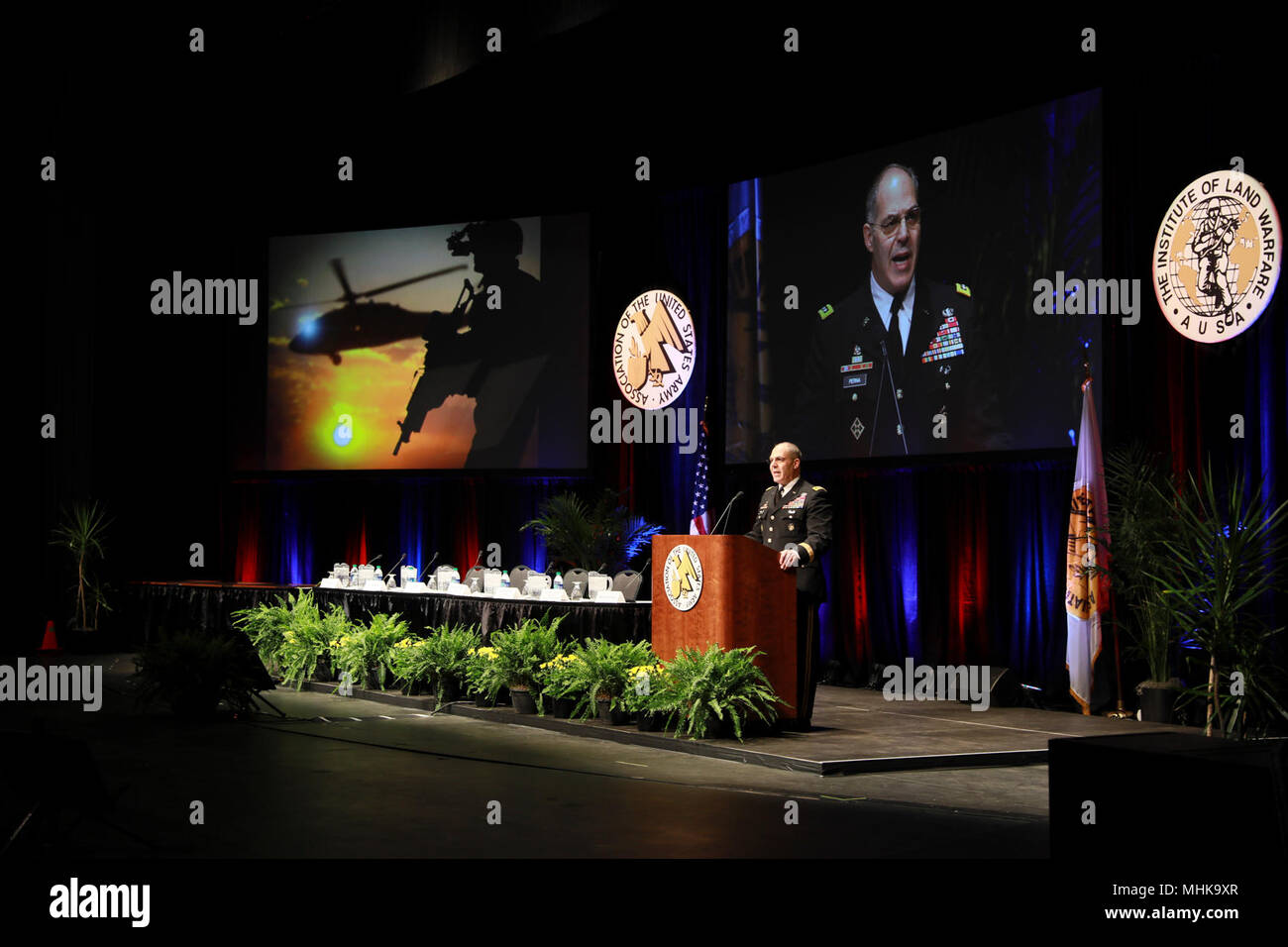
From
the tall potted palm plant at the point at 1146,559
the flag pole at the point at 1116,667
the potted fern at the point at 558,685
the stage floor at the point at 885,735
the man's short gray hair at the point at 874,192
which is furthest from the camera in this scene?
the man's short gray hair at the point at 874,192

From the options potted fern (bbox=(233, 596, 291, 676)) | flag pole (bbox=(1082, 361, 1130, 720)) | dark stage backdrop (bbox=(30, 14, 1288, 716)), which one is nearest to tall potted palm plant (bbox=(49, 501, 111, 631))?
dark stage backdrop (bbox=(30, 14, 1288, 716))

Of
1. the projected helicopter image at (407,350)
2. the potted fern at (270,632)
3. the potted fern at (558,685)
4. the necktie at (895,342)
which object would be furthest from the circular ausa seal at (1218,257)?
the potted fern at (270,632)

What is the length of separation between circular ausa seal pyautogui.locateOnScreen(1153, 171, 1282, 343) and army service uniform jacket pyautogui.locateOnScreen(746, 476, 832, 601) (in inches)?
104

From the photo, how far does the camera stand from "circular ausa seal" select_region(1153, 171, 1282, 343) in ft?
25.0

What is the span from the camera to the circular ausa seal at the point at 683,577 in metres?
7.32

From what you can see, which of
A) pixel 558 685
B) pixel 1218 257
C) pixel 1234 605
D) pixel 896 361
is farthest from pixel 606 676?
pixel 1218 257

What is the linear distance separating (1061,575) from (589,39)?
17.5 ft

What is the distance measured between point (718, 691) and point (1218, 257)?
3.97 m

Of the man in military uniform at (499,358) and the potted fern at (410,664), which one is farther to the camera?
the man in military uniform at (499,358)

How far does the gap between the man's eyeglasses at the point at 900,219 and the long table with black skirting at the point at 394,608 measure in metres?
3.57

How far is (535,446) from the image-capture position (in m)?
13.4

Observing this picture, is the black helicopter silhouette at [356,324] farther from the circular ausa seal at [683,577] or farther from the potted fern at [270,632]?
the circular ausa seal at [683,577]
